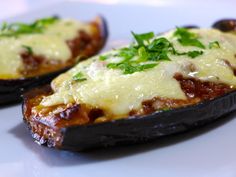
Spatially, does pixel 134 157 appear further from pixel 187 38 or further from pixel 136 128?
pixel 187 38

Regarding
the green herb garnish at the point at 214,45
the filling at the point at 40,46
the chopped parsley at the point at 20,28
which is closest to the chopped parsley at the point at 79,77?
the filling at the point at 40,46

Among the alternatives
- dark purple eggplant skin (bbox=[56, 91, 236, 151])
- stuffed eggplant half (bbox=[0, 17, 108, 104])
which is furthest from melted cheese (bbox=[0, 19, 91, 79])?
dark purple eggplant skin (bbox=[56, 91, 236, 151])

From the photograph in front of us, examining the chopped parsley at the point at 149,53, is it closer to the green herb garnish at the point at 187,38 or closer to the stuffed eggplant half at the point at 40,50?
the green herb garnish at the point at 187,38

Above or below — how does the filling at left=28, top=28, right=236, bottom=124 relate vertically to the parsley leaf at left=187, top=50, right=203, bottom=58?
below

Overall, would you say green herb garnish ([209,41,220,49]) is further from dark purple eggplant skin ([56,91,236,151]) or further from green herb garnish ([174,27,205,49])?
dark purple eggplant skin ([56,91,236,151])

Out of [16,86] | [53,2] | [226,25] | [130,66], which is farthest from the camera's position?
[53,2]

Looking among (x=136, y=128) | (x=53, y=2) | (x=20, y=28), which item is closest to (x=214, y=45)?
(x=136, y=128)
